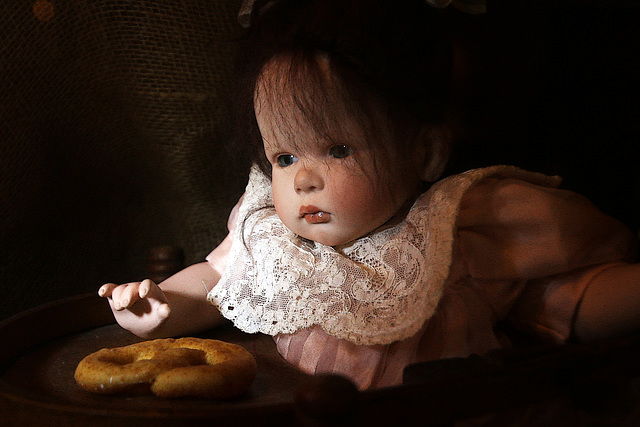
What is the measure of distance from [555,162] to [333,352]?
52 centimetres

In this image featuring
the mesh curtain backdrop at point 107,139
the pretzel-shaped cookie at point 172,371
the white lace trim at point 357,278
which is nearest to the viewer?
the pretzel-shaped cookie at point 172,371

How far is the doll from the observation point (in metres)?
0.68

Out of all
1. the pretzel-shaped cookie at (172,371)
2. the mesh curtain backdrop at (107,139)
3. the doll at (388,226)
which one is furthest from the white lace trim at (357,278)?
the mesh curtain backdrop at (107,139)

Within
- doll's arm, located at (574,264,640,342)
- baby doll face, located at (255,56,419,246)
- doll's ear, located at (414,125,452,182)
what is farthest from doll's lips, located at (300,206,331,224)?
doll's arm, located at (574,264,640,342)

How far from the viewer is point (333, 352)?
73cm

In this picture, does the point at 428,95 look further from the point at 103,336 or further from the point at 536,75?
the point at 103,336

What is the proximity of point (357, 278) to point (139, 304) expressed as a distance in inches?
11.0

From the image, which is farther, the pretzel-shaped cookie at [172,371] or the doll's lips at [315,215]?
the doll's lips at [315,215]

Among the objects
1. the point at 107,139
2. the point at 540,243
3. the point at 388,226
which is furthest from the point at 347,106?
the point at 107,139

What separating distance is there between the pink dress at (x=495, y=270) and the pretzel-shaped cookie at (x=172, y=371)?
130 millimetres

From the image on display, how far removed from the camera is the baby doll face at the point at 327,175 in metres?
0.70

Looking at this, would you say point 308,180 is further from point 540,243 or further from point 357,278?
point 540,243

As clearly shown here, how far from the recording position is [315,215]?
28.5 inches

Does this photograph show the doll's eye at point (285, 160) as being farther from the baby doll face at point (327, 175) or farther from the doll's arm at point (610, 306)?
the doll's arm at point (610, 306)
